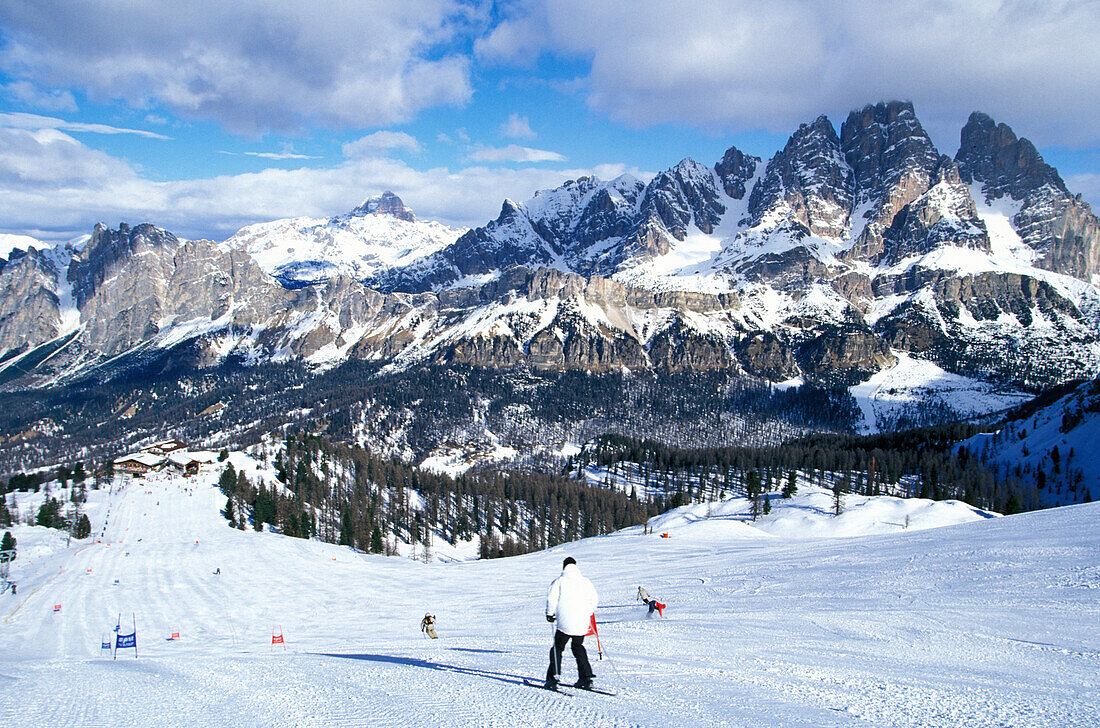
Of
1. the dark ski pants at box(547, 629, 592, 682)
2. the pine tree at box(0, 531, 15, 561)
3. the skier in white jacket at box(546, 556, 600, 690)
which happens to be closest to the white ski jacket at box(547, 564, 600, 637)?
the skier in white jacket at box(546, 556, 600, 690)

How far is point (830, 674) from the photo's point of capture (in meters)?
10.8

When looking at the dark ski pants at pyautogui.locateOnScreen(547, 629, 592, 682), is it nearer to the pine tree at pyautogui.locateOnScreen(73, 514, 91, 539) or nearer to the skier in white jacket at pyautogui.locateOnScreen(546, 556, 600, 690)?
the skier in white jacket at pyautogui.locateOnScreen(546, 556, 600, 690)

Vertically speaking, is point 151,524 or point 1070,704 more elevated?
point 1070,704

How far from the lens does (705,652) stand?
43.9 feet

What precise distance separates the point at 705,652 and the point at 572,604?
449 cm

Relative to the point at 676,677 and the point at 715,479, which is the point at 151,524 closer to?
the point at 676,677

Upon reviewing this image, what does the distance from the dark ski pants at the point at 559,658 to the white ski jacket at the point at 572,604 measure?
0.16 metres

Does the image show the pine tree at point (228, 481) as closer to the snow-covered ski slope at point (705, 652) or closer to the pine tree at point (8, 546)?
the pine tree at point (8, 546)

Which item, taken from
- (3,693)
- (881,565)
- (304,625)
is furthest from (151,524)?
(881,565)

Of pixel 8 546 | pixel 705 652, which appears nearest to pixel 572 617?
pixel 705 652

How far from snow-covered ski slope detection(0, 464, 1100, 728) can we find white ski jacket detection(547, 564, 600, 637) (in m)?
1.07

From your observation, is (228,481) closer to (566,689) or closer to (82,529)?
(82,529)

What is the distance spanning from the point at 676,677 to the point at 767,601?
9.78 m

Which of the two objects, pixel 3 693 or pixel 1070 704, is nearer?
pixel 1070 704
